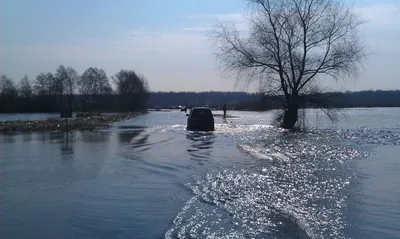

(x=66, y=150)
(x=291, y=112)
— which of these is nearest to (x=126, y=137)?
(x=66, y=150)

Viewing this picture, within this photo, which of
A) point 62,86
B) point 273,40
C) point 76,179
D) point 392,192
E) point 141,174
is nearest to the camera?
point 392,192

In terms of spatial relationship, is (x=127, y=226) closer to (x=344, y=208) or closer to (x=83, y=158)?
(x=344, y=208)

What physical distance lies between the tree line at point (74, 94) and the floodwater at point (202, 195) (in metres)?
103

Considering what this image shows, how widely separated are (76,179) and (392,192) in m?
7.26

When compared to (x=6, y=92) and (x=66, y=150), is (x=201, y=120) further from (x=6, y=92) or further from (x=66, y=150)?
(x=6, y=92)

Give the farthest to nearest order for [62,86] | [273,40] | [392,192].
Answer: [62,86]
[273,40]
[392,192]

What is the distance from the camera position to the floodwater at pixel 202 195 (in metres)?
7.50

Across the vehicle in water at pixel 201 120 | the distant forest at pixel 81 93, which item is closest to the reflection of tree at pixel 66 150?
the vehicle in water at pixel 201 120

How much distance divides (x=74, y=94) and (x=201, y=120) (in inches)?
4244

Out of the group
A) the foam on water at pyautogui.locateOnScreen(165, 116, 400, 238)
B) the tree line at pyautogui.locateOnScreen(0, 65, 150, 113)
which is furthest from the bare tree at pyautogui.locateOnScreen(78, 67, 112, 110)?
the foam on water at pyautogui.locateOnScreen(165, 116, 400, 238)

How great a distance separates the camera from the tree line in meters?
118

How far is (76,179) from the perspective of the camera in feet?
41.1

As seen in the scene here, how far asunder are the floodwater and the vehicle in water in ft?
47.3

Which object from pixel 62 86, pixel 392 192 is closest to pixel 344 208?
pixel 392 192
